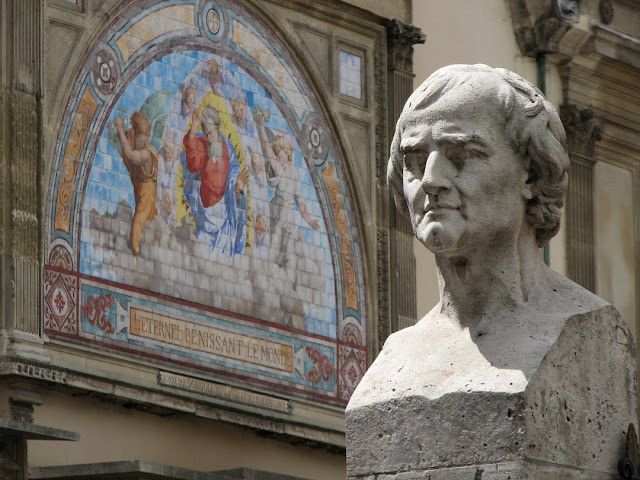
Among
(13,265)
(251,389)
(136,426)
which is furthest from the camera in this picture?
(251,389)

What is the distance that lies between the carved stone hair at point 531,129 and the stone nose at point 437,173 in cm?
15

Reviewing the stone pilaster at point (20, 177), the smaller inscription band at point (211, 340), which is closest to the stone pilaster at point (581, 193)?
the smaller inscription band at point (211, 340)

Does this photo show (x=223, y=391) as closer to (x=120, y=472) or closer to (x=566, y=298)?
(x=120, y=472)

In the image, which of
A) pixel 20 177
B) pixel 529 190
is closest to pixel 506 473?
pixel 529 190

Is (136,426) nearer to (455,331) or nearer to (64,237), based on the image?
(64,237)

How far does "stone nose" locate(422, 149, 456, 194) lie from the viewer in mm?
5289

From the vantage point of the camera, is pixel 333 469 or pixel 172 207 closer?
pixel 172 207

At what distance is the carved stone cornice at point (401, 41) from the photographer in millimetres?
17391

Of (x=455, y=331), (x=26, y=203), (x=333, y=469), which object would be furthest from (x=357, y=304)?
(x=455, y=331)

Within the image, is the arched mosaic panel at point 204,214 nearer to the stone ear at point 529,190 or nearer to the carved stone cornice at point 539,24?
the carved stone cornice at point 539,24

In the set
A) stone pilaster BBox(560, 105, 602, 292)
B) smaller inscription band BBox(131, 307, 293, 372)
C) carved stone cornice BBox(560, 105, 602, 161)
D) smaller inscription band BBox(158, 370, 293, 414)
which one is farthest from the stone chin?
carved stone cornice BBox(560, 105, 602, 161)

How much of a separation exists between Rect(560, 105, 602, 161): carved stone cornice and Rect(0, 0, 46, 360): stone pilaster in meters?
7.11

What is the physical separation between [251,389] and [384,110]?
3.14 m

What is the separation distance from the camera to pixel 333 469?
16203mm
